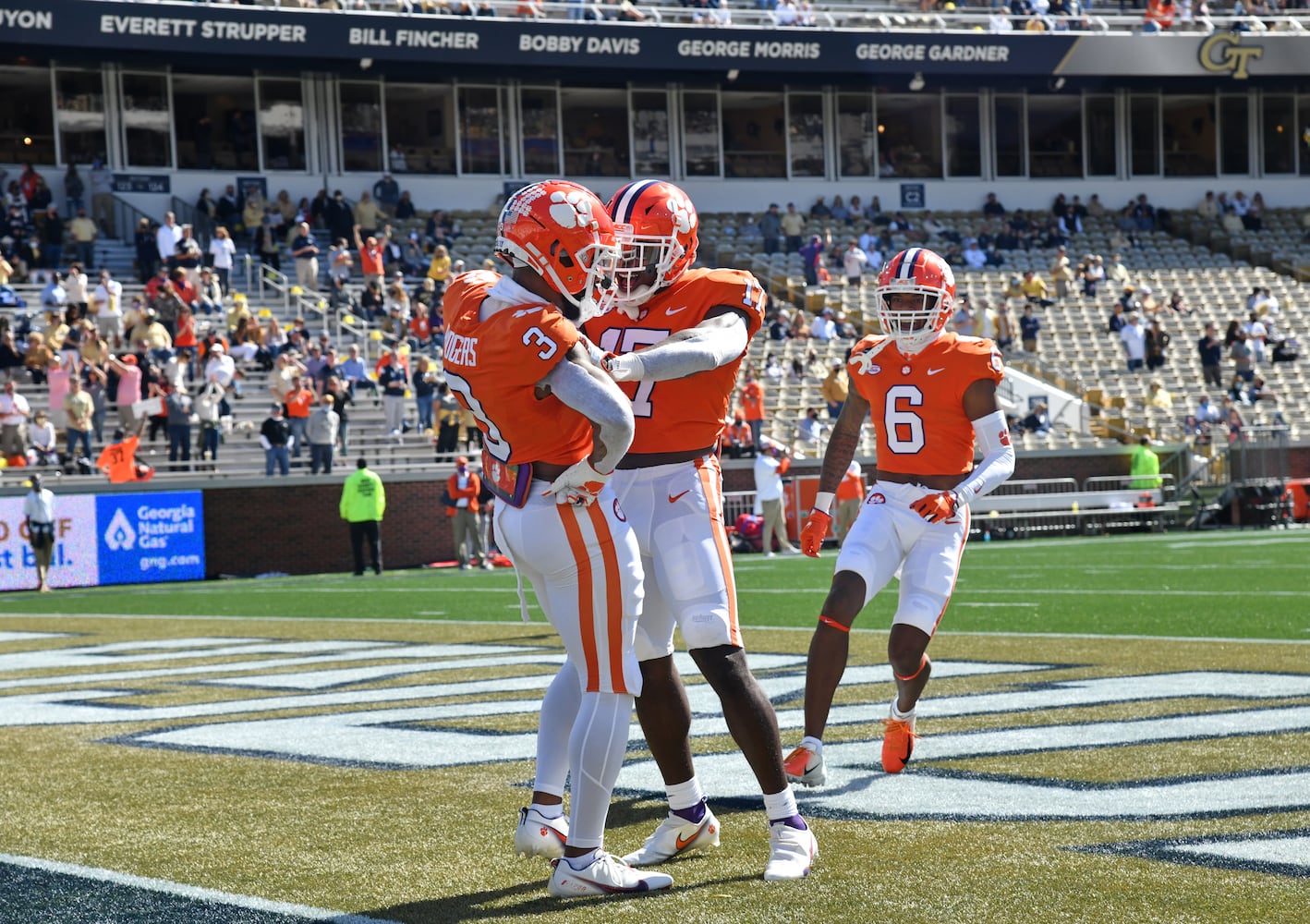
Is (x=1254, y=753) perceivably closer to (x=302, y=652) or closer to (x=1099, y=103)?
(x=302, y=652)

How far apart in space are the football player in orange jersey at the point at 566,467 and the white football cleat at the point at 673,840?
243 mm

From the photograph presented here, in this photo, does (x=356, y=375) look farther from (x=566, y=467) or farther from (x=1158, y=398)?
(x=566, y=467)

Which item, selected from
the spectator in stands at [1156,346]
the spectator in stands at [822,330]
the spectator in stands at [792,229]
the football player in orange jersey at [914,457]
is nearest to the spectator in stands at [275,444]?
the spectator in stands at [822,330]

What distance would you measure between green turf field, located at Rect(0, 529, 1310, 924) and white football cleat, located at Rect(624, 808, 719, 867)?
0.09 m

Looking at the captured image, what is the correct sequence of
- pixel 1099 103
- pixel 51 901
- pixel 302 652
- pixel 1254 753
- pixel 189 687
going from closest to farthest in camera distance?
pixel 51 901 → pixel 1254 753 → pixel 189 687 → pixel 302 652 → pixel 1099 103

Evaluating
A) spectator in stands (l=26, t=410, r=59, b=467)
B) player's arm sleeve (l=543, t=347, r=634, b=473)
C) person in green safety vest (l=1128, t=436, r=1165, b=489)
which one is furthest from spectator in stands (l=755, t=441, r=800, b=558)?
player's arm sleeve (l=543, t=347, r=634, b=473)

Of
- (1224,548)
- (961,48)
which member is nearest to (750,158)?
(961,48)

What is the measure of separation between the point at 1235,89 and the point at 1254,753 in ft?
122

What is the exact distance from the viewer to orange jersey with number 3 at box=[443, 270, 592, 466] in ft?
13.9

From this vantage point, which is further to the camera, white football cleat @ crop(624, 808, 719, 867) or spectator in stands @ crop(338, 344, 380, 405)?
spectator in stands @ crop(338, 344, 380, 405)

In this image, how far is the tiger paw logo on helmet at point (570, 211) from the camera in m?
4.35

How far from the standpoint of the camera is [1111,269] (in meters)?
35.6

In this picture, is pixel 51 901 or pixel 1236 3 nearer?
pixel 51 901

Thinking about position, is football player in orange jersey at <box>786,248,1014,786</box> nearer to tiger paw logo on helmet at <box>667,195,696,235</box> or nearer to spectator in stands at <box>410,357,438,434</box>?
tiger paw logo on helmet at <box>667,195,696,235</box>
